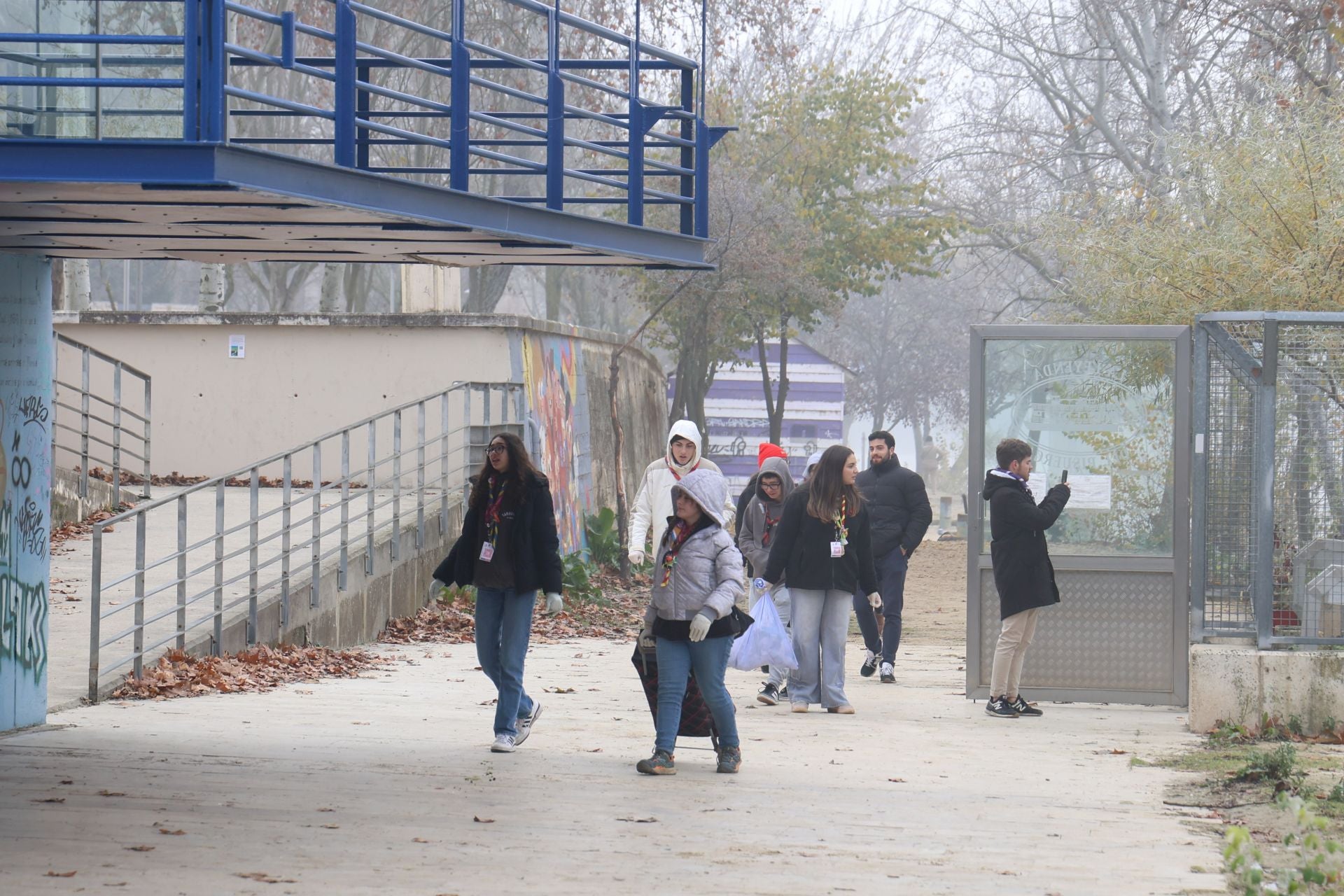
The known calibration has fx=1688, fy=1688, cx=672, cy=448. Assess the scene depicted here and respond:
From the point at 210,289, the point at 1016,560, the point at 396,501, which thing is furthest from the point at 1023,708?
the point at 210,289

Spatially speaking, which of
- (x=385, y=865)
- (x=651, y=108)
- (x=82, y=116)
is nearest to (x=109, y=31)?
(x=82, y=116)

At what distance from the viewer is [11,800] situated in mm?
7395

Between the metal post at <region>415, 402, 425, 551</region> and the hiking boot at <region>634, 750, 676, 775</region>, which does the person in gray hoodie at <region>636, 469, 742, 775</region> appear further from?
the metal post at <region>415, 402, 425, 551</region>

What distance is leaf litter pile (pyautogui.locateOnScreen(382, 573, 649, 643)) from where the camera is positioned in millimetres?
15406

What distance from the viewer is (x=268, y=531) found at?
16219 mm

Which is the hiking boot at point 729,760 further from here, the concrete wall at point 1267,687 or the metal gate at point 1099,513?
the concrete wall at point 1267,687

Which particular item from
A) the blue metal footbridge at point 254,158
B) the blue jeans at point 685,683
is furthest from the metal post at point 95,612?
the blue jeans at point 685,683

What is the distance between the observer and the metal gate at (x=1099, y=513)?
447 inches

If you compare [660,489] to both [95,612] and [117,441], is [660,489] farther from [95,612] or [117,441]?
[117,441]

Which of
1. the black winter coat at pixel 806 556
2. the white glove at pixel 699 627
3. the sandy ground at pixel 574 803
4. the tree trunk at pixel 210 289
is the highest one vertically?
the tree trunk at pixel 210 289

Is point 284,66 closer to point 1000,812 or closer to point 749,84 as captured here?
point 1000,812

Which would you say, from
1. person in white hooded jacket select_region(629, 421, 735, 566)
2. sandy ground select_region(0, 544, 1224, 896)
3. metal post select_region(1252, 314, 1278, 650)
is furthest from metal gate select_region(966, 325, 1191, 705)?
person in white hooded jacket select_region(629, 421, 735, 566)

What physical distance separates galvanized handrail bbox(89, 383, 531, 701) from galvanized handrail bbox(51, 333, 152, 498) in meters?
0.81

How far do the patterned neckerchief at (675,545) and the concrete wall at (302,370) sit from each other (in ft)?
37.7
